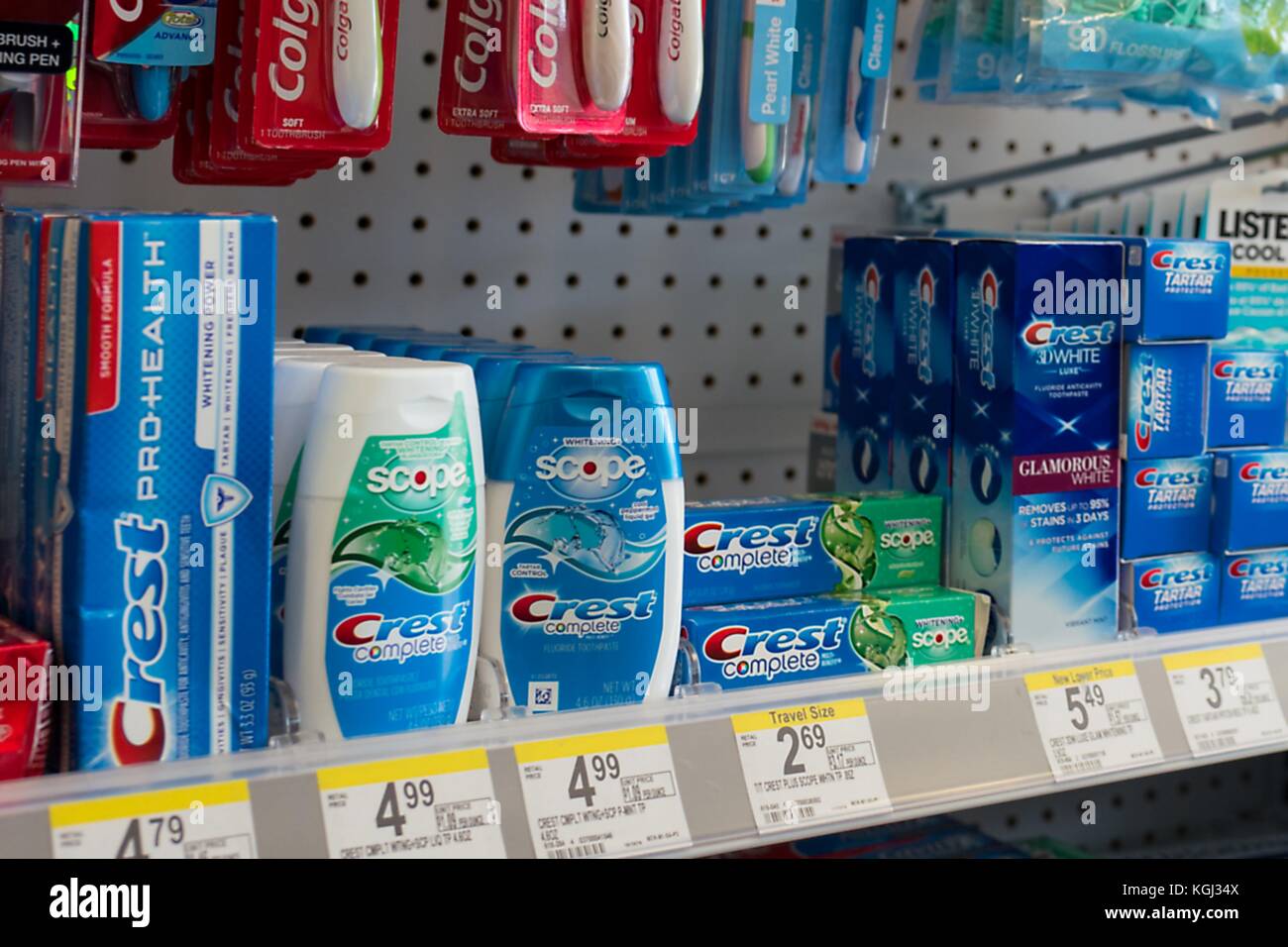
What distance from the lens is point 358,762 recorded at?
92cm

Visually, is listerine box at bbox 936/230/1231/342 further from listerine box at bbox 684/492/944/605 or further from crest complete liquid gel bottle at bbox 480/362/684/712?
crest complete liquid gel bottle at bbox 480/362/684/712

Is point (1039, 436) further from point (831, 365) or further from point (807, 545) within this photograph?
point (831, 365)

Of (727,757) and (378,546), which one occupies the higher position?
(378,546)

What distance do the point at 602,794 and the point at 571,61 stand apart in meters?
0.53

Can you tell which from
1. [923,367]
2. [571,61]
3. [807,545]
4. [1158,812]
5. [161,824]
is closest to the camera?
[161,824]

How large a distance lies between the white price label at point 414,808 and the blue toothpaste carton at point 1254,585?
765 millimetres

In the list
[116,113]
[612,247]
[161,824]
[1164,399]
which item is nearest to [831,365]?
[612,247]

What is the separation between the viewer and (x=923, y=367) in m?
1.33

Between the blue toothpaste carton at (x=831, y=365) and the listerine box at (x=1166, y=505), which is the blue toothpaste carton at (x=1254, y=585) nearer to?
the listerine box at (x=1166, y=505)

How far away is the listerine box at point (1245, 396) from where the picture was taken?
4.43ft

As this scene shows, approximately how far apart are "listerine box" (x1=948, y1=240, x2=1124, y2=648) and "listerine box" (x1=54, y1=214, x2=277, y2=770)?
2.06 ft

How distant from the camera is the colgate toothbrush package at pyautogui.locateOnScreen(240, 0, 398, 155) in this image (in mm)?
1020

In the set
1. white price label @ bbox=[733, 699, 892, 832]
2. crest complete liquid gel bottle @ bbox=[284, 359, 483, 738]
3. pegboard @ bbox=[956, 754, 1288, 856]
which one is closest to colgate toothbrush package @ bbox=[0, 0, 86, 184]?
crest complete liquid gel bottle @ bbox=[284, 359, 483, 738]
